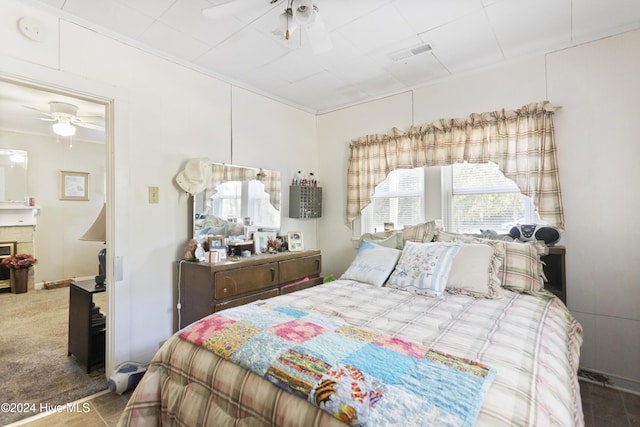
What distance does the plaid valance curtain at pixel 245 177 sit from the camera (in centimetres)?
296

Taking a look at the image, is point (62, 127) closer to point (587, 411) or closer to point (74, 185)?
point (74, 185)

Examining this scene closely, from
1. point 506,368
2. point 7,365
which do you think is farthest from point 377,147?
point 7,365

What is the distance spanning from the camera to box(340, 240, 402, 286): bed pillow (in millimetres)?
2383

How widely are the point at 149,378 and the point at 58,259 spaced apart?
5.57 meters

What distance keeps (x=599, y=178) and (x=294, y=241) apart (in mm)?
2764

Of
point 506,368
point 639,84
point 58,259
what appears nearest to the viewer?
point 506,368

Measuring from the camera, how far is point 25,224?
16.8 feet

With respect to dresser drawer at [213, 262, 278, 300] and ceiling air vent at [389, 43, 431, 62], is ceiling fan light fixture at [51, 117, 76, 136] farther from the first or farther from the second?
ceiling air vent at [389, 43, 431, 62]

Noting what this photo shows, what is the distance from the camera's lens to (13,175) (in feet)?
16.6

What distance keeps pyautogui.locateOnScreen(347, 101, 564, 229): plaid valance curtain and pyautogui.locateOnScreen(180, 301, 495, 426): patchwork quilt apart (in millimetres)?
2088

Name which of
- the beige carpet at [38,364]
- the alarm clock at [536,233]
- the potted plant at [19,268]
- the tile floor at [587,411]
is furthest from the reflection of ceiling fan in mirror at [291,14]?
the potted plant at [19,268]

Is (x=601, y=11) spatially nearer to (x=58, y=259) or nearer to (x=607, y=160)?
(x=607, y=160)

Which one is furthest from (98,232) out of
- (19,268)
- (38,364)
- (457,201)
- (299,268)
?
(19,268)

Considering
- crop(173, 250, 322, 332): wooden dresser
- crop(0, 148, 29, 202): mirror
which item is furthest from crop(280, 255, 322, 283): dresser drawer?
crop(0, 148, 29, 202): mirror
